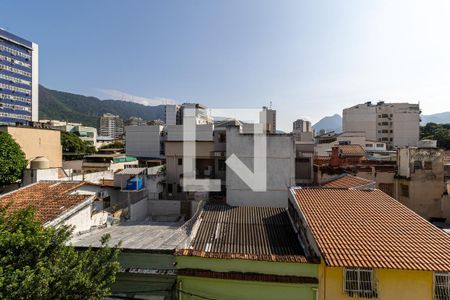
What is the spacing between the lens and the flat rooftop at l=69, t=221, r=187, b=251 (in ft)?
28.3

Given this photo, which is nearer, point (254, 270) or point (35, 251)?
point (35, 251)

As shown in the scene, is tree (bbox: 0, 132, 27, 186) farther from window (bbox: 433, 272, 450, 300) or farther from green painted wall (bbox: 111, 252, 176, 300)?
window (bbox: 433, 272, 450, 300)

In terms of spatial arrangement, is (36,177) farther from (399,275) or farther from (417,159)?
(417,159)

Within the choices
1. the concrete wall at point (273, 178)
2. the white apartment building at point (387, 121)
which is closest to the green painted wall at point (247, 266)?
the concrete wall at point (273, 178)

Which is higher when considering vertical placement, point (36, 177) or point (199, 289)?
point (36, 177)

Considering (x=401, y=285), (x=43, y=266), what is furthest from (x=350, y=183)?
(x=43, y=266)

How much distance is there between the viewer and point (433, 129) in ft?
215

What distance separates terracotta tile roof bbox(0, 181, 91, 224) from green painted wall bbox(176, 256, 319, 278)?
19.3ft

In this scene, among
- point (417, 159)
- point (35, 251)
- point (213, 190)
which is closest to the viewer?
point (35, 251)

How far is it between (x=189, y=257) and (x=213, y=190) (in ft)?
40.1

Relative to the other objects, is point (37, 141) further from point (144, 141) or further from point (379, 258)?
point (379, 258)

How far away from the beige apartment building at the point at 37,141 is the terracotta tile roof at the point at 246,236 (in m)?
25.4

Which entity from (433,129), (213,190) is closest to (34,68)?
(213,190)

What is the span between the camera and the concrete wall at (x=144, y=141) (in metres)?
47.5
